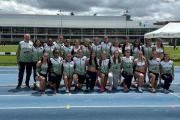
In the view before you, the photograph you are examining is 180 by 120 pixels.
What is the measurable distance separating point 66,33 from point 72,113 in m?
59.1

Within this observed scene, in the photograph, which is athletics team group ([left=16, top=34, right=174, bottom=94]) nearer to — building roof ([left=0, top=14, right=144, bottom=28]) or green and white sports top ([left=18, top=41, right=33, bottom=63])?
green and white sports top ([left=18, top=41, right=33, bottom=63])

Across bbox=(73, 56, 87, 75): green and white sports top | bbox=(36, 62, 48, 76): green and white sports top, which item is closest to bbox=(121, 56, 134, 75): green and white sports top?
bbox=(73, 56, 87, 75): green and white sports top

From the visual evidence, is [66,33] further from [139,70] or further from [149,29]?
[139,70]

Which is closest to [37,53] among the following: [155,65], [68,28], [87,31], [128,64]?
[128,64]

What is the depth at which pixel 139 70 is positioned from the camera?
688 centimetres

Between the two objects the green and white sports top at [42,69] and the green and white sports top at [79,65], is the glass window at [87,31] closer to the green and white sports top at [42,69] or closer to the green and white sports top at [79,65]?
the green and white sports top at [79,65]

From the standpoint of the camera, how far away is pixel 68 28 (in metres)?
62.3

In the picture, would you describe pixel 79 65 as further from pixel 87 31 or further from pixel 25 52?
pixel 87 31

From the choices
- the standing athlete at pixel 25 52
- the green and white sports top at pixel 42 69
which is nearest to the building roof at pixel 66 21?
the standing athlete at pixel 25 52

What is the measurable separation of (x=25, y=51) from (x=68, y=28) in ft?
186

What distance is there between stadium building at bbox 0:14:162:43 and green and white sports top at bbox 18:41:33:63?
52.6 metres

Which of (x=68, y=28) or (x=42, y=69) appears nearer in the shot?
(x=42, y=69)

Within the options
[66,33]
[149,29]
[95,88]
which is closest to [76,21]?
[66,33]

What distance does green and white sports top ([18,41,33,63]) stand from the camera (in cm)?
677
